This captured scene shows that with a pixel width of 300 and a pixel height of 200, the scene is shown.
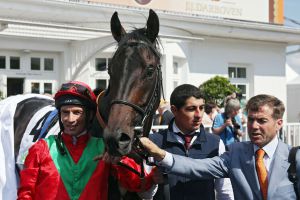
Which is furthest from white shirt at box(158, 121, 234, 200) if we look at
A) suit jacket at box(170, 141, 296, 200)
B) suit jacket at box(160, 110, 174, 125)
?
suit jacket at box(160, 110, 174, 125)

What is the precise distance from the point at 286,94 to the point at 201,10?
6097mm

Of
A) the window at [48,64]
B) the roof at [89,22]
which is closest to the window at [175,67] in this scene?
the roof at [89,22]

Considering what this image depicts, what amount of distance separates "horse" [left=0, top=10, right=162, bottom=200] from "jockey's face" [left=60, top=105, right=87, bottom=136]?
169mm

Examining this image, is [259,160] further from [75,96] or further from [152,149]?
[75,96]

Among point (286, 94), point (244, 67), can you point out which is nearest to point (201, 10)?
point (244, 67)

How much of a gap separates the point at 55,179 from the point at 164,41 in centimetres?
956

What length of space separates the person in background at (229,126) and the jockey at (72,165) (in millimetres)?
4034

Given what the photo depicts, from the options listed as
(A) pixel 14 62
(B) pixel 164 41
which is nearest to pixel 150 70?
(B) pixel 164 41

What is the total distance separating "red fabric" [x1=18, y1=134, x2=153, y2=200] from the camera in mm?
2742

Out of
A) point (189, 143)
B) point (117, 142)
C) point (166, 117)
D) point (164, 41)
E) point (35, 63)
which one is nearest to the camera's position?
point (117, 142)

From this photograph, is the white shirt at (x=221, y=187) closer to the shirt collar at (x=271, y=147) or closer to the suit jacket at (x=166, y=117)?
the shirt collar at (x=271, y=147)

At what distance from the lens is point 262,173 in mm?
2727

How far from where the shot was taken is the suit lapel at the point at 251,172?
8.97ft

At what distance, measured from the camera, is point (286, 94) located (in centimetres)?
1950
